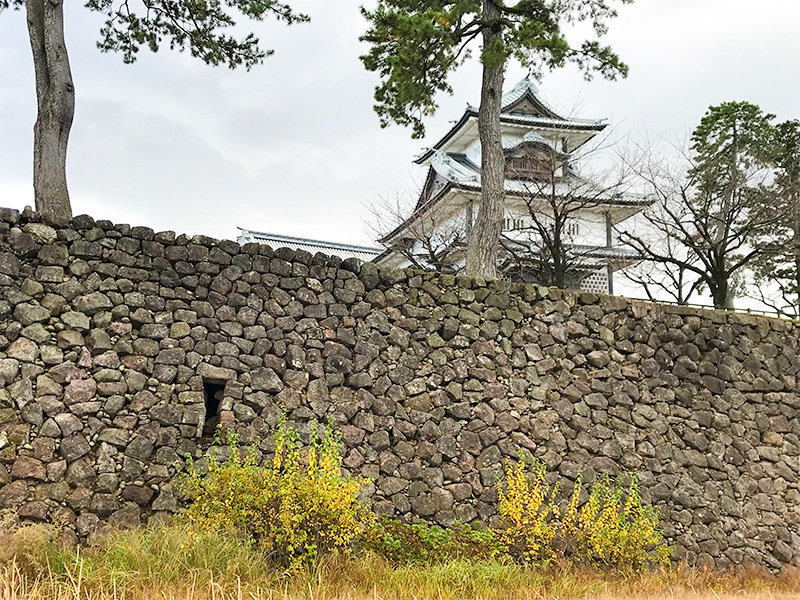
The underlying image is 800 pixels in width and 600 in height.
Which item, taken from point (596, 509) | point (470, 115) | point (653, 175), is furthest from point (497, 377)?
point (470, 115)

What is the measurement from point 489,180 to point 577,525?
15.7ft

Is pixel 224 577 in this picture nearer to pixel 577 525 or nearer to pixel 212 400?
pixel 212 400

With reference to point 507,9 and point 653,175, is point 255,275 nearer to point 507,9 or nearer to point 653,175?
point 507,9

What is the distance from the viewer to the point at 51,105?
8953mm

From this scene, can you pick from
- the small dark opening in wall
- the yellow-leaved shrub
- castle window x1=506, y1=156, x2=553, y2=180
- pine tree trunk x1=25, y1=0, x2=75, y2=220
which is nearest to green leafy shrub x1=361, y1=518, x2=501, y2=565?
the yellow-leaved shrub

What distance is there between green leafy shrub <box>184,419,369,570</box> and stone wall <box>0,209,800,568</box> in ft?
2.89

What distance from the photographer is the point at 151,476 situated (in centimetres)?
728

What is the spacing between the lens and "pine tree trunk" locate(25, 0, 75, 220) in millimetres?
8789

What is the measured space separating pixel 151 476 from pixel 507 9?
818cm

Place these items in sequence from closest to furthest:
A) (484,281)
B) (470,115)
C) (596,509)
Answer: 1. (596,509)
2. (484,281)
3. (470,115)

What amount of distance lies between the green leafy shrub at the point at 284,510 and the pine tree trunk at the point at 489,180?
468cm

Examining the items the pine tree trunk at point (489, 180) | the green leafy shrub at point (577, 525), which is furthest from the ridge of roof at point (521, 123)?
the green leafy shrub at point (577, 525)

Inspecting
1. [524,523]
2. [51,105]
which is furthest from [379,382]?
[51,105]

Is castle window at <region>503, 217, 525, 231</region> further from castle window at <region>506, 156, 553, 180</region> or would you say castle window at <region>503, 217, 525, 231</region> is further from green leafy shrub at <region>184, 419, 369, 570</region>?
green leafy shrub at <region>184, 419, 369, 570</region>
